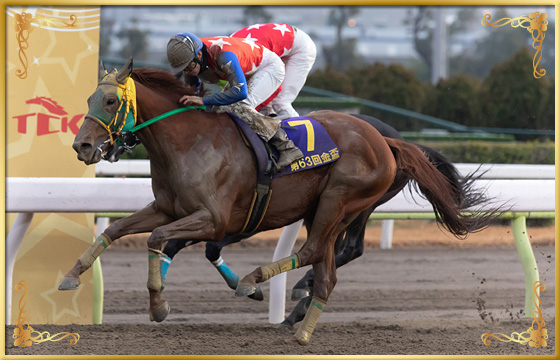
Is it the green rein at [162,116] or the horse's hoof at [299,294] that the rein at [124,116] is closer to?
the green rein at [162,116]

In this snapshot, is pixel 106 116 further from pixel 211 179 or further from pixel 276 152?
pixel 276 152

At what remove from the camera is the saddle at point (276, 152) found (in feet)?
12.8

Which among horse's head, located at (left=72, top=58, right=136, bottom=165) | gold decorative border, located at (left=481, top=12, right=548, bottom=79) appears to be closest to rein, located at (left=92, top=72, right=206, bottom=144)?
horse's head, located at (left=72, top=58, right=136, bottom=165)

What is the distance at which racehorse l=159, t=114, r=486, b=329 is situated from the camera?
455cm

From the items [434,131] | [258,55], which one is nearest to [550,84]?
[434,131]

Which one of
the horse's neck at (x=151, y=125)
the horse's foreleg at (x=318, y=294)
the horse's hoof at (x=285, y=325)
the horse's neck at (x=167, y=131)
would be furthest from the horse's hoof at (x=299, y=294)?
the horse's neck at (x=151, y=125)

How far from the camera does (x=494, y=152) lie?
32.8 feet

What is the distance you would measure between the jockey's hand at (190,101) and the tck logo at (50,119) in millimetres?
1083

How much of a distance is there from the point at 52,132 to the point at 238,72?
1508 millimetres

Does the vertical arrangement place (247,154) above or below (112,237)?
above

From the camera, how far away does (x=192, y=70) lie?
3865 millimetres

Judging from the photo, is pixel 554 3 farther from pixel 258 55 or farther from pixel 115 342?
pixel 115 342

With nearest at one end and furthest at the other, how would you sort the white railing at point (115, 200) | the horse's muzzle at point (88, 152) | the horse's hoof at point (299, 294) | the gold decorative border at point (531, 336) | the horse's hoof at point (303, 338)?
the horse's muzzle at point (88, 152) < the horse's hoof at point (303, 338) < the gold decorative border at point (531, 336) < the white railing at point (115, 200) < the horse's hoof at point (299, 294)

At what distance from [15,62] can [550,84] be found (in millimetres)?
9573
